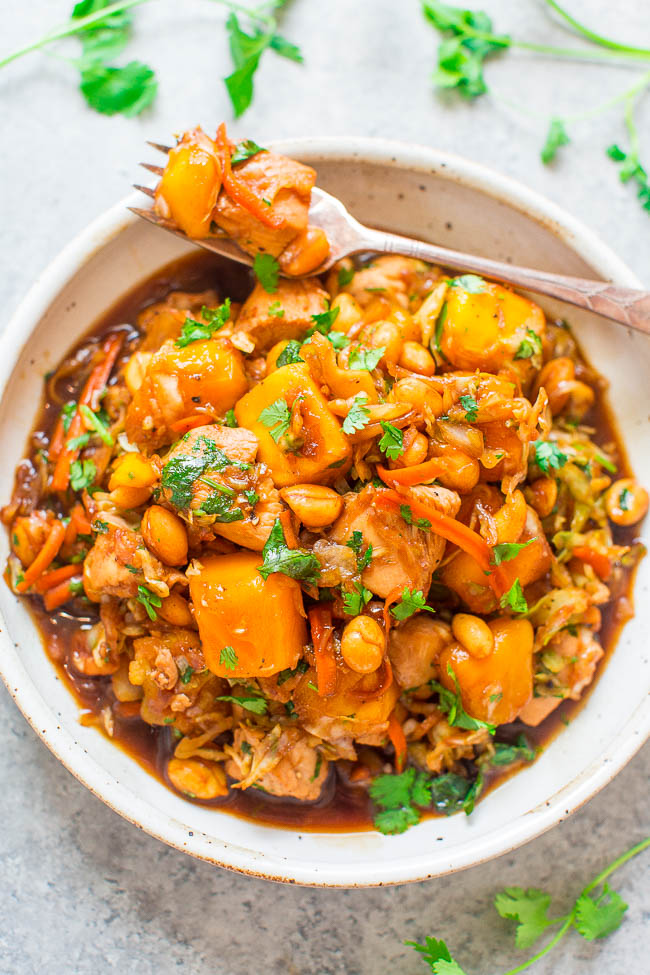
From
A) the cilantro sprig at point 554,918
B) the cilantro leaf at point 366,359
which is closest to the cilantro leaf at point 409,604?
the cilantro leaf at point 366,359

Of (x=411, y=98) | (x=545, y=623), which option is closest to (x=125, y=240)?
(x=411, y=98)

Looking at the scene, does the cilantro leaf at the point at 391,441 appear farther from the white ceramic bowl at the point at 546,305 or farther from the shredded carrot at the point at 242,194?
the white ceramic bowl at the point at 546,305

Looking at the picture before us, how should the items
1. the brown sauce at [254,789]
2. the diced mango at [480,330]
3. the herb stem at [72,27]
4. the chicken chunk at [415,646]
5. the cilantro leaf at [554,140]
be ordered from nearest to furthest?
the chicken chunk at [415,646] < the diced mango at [480,330] < the brown sauce at [254,789] < the herb stem at [72,27] < the cilantro leaf at [554,140]

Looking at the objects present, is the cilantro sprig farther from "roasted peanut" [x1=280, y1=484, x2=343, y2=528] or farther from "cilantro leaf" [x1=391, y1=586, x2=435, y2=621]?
"roasted peanut" [x1=280, y1=484, x2=343, y2=528]

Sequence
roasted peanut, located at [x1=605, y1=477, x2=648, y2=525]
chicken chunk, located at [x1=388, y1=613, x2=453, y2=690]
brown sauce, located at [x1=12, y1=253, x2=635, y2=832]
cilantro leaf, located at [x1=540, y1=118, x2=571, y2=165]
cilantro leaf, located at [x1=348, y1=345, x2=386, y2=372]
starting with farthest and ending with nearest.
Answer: cilantro leaf, located at [x1=540, y1=118, x2=571, y2=165] → roasted peanut, located at [x1=605, y1=477, x2=648, y2=525] → brown sauce, located at [x1=12, y1=253, x2=635, y2=832] → chicken chunk, located at [x1=388, y1=613, x2=453, y2=690] → cilantro leaf, located at [x1=348, y1=345, x2=386, y2=372]

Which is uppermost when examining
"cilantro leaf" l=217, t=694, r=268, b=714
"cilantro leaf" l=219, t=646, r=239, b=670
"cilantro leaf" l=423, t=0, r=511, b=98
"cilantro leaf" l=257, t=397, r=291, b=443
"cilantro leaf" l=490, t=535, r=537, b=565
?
"cilantro leaf" l=423, t=0, r=511, b=98

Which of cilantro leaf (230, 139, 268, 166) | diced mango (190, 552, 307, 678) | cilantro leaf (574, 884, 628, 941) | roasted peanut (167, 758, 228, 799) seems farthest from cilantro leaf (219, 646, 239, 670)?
cilantro leaf (574, 884, 628, 941)
